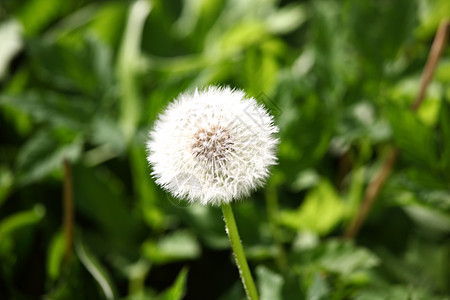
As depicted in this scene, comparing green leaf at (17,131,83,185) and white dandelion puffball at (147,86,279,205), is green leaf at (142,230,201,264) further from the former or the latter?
white dandelion puffball at (147,86,279,205)

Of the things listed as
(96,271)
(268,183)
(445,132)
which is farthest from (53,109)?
(445,132)

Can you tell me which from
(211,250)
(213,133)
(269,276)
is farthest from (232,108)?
(211,250)

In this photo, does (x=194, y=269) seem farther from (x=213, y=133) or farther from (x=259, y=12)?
(x=259, y=12)

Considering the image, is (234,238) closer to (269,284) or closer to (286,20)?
(269,284)

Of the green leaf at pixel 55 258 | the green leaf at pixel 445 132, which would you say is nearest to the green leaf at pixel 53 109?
the green leaf at pixel 55 258

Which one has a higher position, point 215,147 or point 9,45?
point 9,45

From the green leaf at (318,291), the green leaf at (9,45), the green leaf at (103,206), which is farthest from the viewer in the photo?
the green leaf at (9,45)

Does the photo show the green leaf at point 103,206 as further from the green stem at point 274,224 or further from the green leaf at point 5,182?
the green stem at point 274,224
